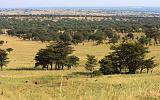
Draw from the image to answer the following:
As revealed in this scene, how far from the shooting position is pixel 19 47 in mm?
113875

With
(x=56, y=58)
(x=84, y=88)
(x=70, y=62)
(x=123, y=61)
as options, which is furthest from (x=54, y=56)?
(x=84, y=88)

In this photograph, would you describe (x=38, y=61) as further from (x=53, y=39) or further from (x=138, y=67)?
(x=53, y=39)

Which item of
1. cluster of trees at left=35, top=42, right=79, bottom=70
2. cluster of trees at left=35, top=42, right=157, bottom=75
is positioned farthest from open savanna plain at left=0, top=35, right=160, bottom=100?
cluster of trees at left=35, top=42, right=157, bottom=75

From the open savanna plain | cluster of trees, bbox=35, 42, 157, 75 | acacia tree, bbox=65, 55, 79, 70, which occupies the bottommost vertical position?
acacia tree, bbox=65, 55, 79, 70

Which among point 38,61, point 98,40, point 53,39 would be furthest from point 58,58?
point 53,39

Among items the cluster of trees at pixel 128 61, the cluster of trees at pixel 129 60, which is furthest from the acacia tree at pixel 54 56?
the cluster of trees at pixel 129 60

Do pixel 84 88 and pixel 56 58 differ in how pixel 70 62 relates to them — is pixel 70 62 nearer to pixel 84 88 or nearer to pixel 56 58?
A: pixel 56 58

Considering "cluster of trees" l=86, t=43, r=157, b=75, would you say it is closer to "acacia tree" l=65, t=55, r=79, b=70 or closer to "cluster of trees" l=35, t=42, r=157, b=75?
"cluster of trees" l=35, t=42, r=157, b=75

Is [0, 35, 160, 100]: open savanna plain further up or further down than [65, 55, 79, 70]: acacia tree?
further up

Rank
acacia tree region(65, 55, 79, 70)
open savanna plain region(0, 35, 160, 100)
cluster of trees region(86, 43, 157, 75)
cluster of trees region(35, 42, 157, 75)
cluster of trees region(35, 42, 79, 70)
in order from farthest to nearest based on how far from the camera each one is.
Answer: cluster of trees region(35, 42, 79, 70) < acacia tree region(65, 55, 79, 70) < cluster of trees region(86, 43, 157, 75) < cluster of trees region(35, 42, 157, 75) < open savanna plain region(0, 35, 160, 100)

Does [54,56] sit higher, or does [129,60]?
[129,60]

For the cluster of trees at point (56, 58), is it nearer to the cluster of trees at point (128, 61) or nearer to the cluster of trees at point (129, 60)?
the cluster of trees at point (128, 61)

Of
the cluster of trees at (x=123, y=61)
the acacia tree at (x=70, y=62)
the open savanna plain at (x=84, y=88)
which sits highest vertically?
the open savanna plain at (x=84, y=88)

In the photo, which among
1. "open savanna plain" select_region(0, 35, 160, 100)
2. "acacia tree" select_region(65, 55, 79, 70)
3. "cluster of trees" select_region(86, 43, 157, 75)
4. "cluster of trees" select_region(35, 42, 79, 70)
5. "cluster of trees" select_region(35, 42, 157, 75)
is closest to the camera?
"open savanna plain" select_region(0, 35, 160, 100)
